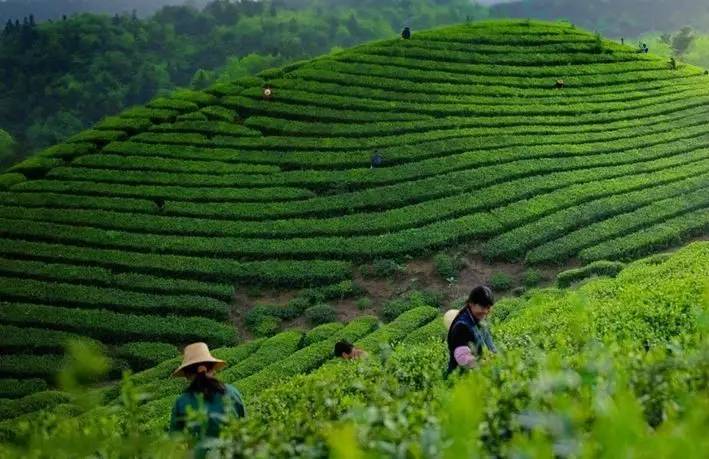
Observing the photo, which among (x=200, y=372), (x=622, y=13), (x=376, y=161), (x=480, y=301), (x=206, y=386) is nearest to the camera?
(x=206, y=386)

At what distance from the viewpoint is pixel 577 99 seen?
3397 centimetres

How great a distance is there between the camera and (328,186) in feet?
85.7

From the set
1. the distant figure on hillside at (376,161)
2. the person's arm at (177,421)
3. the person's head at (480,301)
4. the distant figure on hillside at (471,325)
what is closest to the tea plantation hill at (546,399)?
the person's arm at (177,421)

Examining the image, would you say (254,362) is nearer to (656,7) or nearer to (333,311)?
(333,311)

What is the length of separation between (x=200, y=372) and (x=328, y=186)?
19.5 metres

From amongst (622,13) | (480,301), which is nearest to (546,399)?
(480,301)

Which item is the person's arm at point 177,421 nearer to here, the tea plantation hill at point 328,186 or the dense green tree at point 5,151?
the tea plantation hill at point 328,186

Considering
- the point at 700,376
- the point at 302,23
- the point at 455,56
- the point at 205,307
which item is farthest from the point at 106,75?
the point at 700,376

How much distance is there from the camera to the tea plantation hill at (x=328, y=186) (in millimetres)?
20516

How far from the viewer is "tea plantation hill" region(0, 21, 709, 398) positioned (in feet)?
67.3

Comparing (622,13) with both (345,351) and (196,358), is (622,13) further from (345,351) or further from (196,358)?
(196,358)

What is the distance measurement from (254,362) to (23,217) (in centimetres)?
1179

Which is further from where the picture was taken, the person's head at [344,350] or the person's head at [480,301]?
the person's head at [344,350]

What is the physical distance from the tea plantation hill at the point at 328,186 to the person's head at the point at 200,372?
11.1 meters
